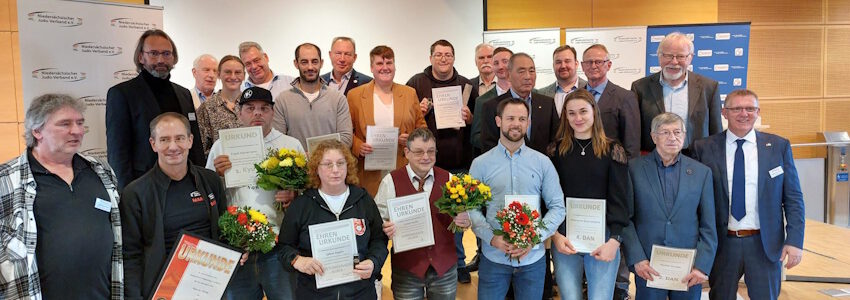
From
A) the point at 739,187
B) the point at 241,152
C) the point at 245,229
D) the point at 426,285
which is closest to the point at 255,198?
the point at 241,152

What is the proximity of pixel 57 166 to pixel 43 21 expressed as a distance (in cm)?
285

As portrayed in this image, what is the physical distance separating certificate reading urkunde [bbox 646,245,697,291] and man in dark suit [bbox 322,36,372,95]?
2979 millimetres

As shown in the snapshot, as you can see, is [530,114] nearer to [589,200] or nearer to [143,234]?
[589,200]

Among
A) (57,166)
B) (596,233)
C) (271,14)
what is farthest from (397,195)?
(271,14)

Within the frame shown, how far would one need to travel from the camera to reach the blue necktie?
11.9 feet

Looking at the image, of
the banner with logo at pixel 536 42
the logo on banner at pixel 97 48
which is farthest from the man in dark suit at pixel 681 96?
the logo on banner at pixel 97 48

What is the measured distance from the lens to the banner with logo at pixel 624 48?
7.50m

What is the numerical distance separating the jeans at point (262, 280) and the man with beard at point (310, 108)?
1126 millimetres

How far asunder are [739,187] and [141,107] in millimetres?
3963

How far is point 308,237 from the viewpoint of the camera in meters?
3.09

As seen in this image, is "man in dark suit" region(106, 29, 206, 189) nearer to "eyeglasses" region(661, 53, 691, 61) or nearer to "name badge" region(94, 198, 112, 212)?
"name badge" region(94, 198, 112, 212)

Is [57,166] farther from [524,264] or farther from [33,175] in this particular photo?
[524,264]

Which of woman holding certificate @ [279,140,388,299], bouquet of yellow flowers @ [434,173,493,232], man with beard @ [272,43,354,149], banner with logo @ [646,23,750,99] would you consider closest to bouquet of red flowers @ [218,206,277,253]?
woman holding certificate @ [279,140,388,299]

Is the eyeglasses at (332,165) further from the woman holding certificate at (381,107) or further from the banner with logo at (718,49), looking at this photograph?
the banner with logo at (718,49)
